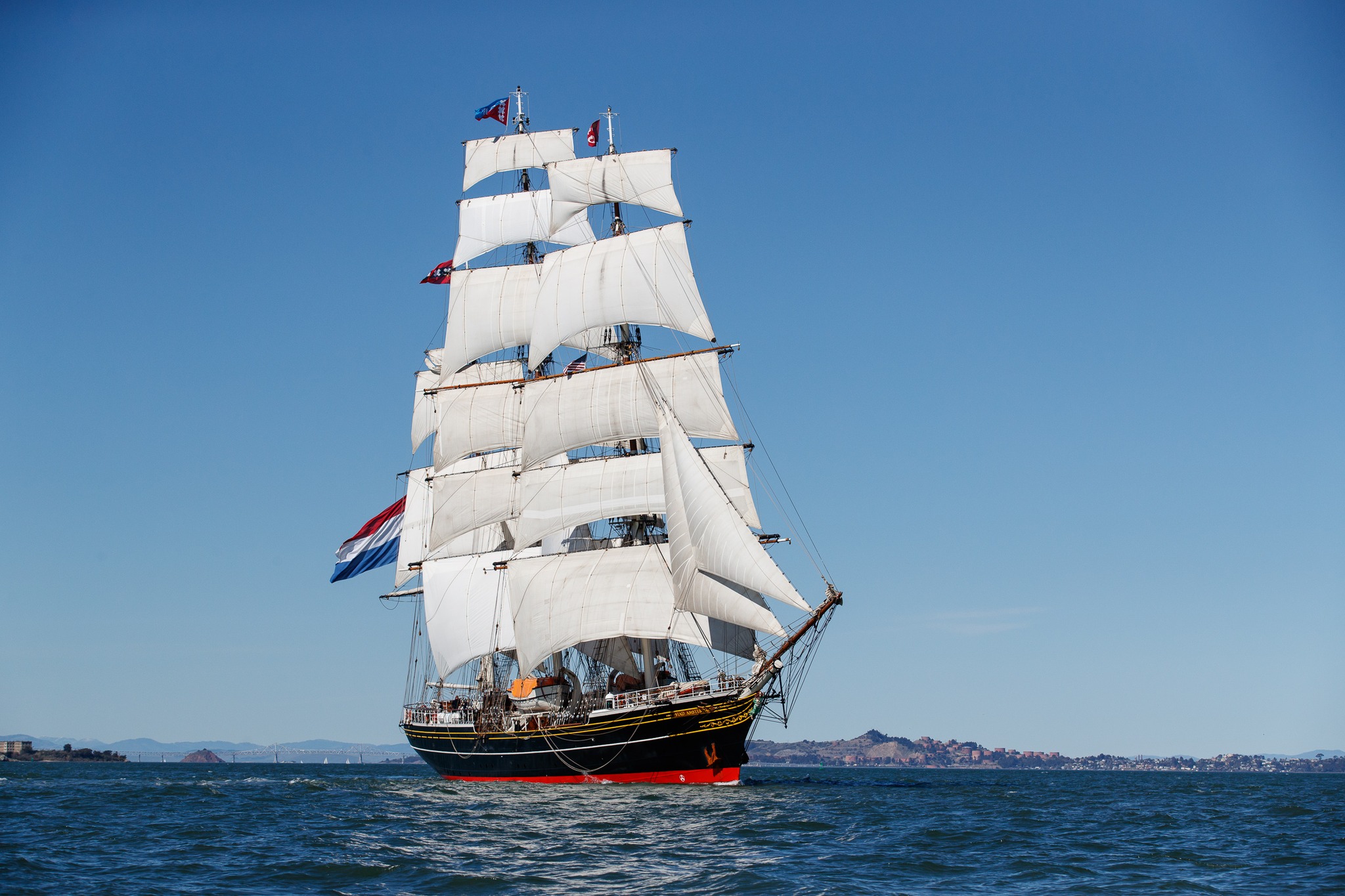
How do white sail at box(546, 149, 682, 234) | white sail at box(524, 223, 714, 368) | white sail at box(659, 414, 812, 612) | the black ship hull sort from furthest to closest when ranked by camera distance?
1. white sail at box(546, 149, 682, 234)
2. white sail at box(524, 223, 714, 368)
3. the black ship hull
4. white sail at box(659, 414, 812, 612)

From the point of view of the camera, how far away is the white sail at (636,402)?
68.9 m

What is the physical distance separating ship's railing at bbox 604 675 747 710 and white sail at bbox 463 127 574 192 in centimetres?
3921

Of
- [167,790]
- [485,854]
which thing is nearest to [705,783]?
[485,854]

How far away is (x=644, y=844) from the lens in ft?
128

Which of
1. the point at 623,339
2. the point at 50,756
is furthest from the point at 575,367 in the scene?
the point at 50,756

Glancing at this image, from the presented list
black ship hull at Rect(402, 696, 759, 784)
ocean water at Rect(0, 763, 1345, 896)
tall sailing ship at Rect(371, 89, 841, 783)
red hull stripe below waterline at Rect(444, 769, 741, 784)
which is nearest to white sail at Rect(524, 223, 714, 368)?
tall sailing ship at Rect(371, 89, 841, 783)

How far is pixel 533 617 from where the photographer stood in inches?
2731

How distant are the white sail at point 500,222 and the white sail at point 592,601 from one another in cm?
2656

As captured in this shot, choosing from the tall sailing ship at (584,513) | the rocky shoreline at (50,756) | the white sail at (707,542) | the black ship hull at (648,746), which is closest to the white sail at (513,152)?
the tall sailing ship at (584,513)

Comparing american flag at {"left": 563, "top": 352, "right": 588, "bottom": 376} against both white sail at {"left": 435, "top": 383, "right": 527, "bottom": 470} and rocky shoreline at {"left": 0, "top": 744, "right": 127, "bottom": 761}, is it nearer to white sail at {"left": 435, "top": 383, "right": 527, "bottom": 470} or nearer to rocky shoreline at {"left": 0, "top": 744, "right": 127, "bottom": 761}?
white sail at {"left": 435, "top": 383, "right": 527, "bottom": 470}

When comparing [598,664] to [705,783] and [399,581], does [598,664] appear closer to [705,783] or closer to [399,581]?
[705,783]

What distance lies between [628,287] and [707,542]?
19764 millimetres

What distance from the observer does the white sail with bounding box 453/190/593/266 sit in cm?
8594

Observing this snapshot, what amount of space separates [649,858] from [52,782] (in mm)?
66164
